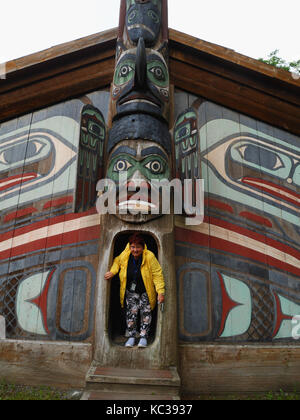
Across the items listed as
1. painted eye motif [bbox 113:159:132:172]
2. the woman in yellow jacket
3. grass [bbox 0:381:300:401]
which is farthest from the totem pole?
grass [bbox 0:381:300:401]

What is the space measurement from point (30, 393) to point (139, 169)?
2571 millimetres

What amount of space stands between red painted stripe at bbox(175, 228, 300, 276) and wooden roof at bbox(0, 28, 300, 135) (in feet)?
6.65

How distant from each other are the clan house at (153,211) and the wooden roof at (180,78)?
0.02 metres

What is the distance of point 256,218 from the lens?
4.14 meters

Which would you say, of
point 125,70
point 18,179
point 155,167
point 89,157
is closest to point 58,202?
point 18,179

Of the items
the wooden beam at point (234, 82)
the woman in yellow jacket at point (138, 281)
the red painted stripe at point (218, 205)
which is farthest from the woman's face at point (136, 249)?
the wooden beam at point (234, 82)

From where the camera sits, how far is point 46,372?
3.51 metres

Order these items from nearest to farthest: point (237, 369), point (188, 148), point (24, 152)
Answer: point (237, 369)
point (188, 148)
point (24, 152)

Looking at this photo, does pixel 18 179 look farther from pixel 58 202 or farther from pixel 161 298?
pixel 161 298

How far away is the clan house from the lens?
132 inches

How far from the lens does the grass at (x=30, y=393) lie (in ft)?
10.3

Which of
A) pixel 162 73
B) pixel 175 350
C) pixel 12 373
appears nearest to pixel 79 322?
pixel 12 373

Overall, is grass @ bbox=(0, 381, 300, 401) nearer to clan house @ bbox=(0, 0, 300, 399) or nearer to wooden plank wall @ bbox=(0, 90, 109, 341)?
clan house @ bbox=(0, 0, 300, 399)

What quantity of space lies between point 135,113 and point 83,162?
89 centimetres
